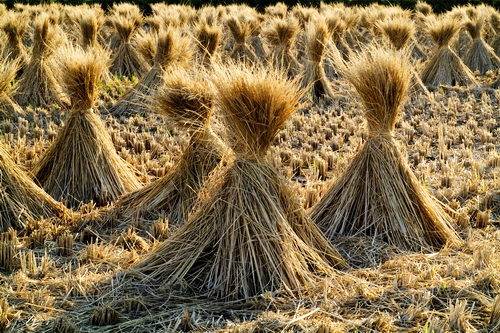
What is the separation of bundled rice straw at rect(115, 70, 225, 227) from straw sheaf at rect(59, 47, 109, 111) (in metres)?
0.76

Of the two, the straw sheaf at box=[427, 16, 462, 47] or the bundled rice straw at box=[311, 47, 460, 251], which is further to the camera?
the straw sheaf at box=[427, 16, 462, 47]

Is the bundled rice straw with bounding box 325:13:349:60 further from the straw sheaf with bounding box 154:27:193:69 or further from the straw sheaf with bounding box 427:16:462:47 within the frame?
the straw sheaf with bounding box 154:27:193:69

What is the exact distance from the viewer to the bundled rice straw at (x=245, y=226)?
333 centimetres

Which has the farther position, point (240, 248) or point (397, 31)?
point (397, 31)

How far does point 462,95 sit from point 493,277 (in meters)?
5.96

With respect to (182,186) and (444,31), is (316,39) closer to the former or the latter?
(444,31)

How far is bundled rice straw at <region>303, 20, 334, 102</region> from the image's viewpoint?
812 cm

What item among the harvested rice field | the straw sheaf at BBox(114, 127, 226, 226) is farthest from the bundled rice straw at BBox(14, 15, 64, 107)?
the straw sheaf at BBox(114, 127, 226, 226)

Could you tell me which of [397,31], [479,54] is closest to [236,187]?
[397,31]

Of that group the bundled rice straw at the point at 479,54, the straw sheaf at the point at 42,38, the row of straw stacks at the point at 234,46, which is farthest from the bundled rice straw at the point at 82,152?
the bundled rice straw at the point at 479,54

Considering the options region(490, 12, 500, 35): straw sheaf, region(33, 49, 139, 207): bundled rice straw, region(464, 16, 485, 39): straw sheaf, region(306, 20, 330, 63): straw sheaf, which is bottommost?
region(33, 49, 139, 207): bundled rice straw

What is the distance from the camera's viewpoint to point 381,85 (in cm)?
400

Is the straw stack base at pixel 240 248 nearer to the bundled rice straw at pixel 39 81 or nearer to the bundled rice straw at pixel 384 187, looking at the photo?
the bundled rice straw at pixel 384 187

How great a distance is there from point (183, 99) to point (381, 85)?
1381 millimetres
